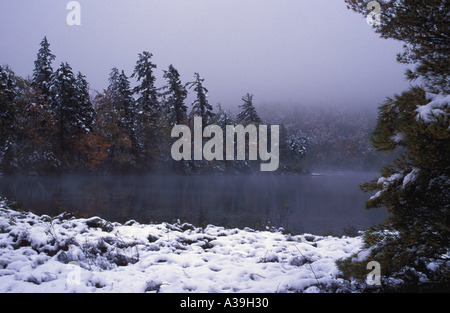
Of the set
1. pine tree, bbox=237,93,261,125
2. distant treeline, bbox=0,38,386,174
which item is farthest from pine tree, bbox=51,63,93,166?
pine tree, bbox=237,93,261,125

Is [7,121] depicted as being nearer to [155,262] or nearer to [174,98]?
[174,98]

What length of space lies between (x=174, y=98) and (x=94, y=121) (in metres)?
10.5

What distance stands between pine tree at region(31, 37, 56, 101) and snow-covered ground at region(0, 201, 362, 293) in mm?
28810

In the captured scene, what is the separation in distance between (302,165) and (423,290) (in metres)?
54.5

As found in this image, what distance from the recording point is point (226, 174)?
42.7 metres

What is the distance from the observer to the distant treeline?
27.4m

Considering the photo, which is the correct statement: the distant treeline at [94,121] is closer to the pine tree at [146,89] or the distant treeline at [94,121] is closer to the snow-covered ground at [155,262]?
the pine tree at [146,89]

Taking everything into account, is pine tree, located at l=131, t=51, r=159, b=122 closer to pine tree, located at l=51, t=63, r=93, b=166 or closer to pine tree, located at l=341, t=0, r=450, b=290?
pine tree, located at l=51, t=63, r=93, b=166

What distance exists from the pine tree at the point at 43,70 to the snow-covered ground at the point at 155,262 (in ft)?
94.5

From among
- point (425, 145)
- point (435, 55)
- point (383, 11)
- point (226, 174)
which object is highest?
point (383, 11)

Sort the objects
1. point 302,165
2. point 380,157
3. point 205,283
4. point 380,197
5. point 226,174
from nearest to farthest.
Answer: point 380,197
point 205,283
point 226,174
point 302,165
point 380,157
